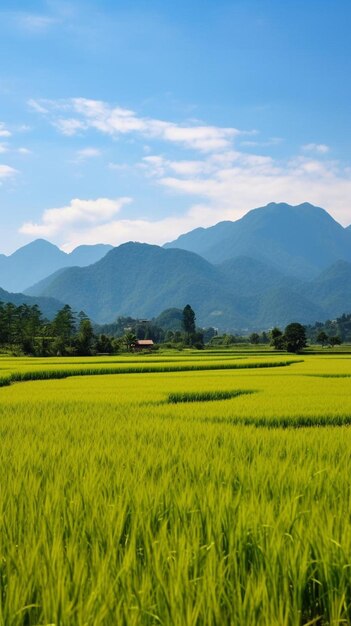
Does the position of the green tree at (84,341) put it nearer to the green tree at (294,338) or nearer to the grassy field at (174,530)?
the green tree at (294,338)

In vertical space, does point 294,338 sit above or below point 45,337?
below

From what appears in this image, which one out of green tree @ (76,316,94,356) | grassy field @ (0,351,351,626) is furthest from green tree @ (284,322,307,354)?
grassy field @ (0,351,351,626)

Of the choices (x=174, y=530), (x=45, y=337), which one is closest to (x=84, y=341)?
(x=45, y=337)

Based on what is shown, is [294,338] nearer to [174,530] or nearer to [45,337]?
[45,337]

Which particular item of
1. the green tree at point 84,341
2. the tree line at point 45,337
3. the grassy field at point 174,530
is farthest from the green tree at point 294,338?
the grassy field at point 174,530

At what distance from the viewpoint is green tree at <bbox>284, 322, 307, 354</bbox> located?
70438 millimetres

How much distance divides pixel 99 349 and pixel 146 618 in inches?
2829

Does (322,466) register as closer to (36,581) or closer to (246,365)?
(36,581)

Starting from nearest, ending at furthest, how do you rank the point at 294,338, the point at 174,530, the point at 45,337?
the point at 174,530 → the point at 294,338 → the point at 45,337

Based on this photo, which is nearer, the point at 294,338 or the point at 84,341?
the point at 84,341

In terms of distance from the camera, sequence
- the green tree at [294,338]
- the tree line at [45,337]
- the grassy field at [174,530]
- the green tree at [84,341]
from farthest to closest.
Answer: the green tree at [294,338], the green tree at [84,341], the tree line at [45,337], the grassy field at [174,530]

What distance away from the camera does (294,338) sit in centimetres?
7144

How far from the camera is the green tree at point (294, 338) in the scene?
7044 centimetres

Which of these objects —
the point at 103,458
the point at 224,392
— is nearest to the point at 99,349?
the point at 224,392
